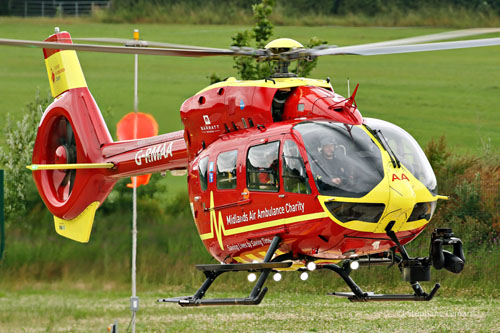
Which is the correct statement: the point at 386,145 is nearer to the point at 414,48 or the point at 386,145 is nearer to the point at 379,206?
the point at 379,206

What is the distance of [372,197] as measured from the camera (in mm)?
10359

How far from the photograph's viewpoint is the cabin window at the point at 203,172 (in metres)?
11.9

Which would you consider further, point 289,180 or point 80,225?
point 80,225

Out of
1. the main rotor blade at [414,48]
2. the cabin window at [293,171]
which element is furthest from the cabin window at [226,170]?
the main rotor blade at [414,48]

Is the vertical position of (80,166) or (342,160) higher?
(342,160)

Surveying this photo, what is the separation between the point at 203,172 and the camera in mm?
11961

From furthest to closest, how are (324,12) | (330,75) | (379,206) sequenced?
(324,12), (330,75), (379,206)

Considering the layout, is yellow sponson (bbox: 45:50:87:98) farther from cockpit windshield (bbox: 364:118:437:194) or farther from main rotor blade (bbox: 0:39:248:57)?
cockpit windshield (bbox: 364:118:437:194)

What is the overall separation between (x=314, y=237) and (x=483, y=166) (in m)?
13.9

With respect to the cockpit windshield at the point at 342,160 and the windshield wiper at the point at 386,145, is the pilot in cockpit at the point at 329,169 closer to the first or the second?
the cockpit windshield at the point at 342,160

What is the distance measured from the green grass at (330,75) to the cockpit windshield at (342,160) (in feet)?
66.6

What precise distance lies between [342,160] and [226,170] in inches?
68.2

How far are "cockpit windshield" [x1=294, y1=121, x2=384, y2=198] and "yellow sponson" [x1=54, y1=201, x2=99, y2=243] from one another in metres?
5.77

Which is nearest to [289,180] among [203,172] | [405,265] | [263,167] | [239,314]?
[263,167]
